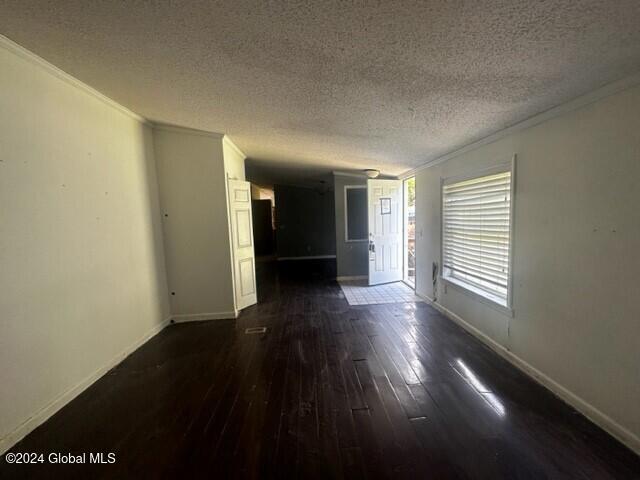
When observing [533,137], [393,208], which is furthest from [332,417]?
[393,208]

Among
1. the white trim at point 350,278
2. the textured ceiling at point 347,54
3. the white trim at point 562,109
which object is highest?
the textured ceiling at point 347,54

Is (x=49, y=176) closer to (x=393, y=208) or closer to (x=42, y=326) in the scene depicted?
(x=42, y=326)

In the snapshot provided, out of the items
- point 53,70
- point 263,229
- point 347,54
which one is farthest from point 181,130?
point 263,229

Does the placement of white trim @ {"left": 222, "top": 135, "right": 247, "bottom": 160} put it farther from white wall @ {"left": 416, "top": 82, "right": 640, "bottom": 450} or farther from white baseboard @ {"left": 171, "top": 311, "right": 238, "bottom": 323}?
white wall @ {"left": 416, "top": 82, "right": 640, "bottom": 450}

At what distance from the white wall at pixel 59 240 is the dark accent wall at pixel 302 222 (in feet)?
19.1

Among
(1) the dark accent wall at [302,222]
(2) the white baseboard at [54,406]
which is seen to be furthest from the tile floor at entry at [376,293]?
A: (1) the dark accent wall at [302,222]

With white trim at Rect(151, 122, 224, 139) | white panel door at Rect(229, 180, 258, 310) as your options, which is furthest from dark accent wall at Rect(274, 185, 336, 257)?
white trim at Rect(151, 122, 224, 139)

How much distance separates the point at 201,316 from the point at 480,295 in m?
3.43

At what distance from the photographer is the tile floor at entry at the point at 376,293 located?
4.22 m

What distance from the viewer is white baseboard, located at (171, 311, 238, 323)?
351 cm

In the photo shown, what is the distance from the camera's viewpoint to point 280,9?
3.87 feet

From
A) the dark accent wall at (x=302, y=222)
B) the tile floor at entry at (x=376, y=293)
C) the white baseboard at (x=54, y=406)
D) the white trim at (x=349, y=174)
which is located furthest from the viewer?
the dark accent wall at (x=302, y=222)

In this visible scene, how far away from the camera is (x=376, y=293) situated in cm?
462

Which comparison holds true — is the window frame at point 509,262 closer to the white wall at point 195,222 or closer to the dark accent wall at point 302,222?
the white wall at point 195,222
